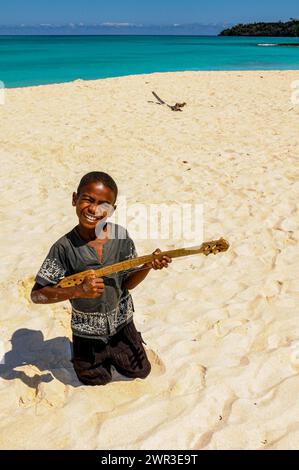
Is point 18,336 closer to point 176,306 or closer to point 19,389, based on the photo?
point 19,389

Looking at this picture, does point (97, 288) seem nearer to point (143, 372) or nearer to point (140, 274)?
point (140, 274)

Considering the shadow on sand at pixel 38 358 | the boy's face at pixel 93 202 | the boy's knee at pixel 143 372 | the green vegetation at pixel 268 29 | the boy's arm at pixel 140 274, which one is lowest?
the shadow on sand at pixel 38 358

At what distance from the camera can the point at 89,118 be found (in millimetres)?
11508

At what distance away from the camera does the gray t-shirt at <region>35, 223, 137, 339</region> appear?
2.32 metres

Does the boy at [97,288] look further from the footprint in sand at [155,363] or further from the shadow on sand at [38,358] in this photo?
the shadow on sand at [38,358]

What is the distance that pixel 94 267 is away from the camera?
2338 mm

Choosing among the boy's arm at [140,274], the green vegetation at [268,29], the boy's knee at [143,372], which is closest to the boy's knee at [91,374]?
the boy's knee at [143,372]

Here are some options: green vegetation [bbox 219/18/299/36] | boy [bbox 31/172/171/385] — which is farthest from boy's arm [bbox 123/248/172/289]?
green vegetation [bbox 219/18/299/36]

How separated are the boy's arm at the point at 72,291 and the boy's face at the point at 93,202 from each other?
0.33m

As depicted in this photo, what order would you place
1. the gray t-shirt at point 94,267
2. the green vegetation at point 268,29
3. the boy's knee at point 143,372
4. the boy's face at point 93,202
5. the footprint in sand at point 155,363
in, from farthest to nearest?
the green vegetation at point 268,29
the footprint in sand at point 155,363
the boy's knee at point 143,372
the gray t-shirt at point 94,267
the boy's face at point 93,202

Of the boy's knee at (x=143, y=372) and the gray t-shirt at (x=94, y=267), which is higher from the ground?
the gray t-shirt at (x=94, y=267)

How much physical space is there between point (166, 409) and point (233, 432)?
42 cm

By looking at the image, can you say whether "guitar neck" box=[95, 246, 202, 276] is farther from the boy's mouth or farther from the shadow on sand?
the shadow on sand

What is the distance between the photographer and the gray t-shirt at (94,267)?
2316 millimetres
